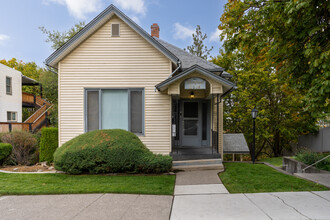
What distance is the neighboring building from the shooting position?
1739 cm

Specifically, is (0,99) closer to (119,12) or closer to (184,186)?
(119,12)

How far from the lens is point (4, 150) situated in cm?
891

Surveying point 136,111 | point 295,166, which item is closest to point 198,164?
point 136,111

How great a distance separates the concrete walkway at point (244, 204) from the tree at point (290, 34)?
2101mm

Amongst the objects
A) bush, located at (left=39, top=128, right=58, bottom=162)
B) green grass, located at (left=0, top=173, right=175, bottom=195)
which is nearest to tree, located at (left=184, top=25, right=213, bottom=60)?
bush, located at (left=39, top=128, right=58, bottom=162)

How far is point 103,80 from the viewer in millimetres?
8625

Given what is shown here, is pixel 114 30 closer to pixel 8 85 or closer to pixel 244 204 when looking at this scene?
pixel 244 204

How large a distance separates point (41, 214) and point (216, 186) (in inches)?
165

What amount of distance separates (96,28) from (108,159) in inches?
211

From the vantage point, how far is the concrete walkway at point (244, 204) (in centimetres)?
381

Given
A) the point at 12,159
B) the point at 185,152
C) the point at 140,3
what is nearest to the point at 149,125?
the point at 185,152

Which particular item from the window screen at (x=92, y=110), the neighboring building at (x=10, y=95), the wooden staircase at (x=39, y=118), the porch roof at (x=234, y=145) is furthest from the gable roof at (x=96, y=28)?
the neighboring building at (x=10, y=95)

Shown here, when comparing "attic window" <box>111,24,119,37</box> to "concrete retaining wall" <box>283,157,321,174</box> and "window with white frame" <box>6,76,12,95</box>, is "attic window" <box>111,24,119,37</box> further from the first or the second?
"window with white frame" <box>6,76,12,95</box>

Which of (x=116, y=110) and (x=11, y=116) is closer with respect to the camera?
(x=116, y=110)
